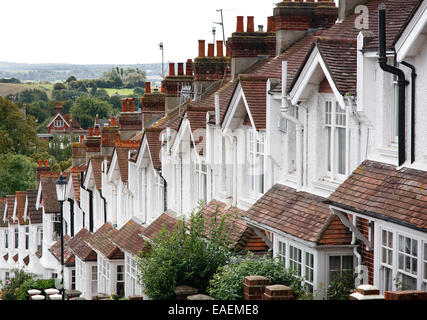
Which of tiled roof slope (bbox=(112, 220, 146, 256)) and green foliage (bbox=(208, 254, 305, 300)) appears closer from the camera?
green foliage (bbox=(208, 254, 305, 300))

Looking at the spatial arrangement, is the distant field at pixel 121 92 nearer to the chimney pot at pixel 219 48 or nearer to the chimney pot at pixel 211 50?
the chimney pot at pixel 219 48

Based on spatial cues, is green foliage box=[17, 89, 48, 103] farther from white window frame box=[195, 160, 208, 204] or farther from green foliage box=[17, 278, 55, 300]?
white window frame box=[195, 160, 208, 204]

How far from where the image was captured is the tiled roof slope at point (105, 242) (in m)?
31.8

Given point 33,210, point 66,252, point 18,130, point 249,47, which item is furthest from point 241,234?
point 18,130

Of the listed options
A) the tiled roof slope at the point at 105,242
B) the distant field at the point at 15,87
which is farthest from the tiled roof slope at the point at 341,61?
the distant field at the point at 15,87

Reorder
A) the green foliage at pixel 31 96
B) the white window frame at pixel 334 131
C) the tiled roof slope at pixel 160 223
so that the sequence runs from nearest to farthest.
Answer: the white window frame at pixel 334 131, the tiled roof slope at pixel 160 223, the green foliage at pixel 31 96

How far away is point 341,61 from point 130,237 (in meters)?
16.3

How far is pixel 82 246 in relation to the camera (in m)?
38.9

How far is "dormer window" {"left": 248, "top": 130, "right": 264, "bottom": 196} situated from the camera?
64.3ft

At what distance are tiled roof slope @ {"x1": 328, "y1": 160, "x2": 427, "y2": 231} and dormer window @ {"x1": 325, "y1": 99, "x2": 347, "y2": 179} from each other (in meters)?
1.10

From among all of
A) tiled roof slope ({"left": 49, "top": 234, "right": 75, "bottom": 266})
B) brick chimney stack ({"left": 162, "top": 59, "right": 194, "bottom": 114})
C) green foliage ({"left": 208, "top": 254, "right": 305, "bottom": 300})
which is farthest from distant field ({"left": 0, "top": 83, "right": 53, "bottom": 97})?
green foliage ({"left": 208, "top": 254, "right": 305, "bottom": 300})

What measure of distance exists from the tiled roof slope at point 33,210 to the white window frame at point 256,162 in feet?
125
